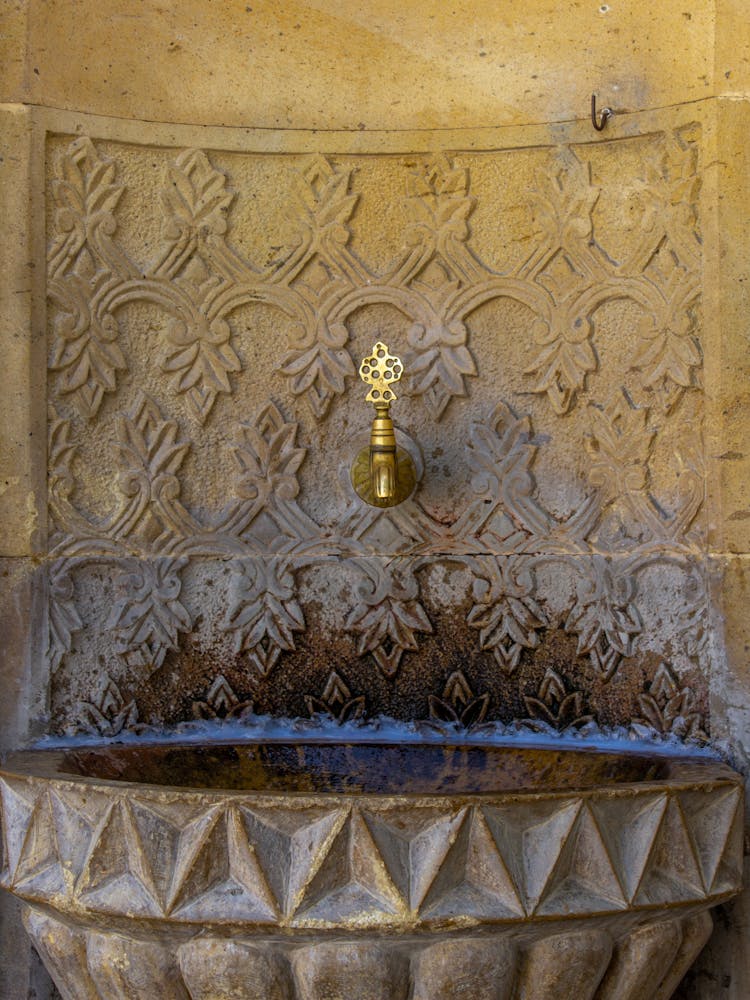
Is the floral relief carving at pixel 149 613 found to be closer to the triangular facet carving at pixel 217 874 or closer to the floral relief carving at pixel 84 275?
the floral relief carving at pixel 84 275

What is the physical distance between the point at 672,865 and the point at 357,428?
1018 millimetres

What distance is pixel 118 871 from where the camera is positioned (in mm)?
1686

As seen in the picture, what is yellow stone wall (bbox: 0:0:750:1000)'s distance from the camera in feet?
7.35

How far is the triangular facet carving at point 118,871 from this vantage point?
165 cm

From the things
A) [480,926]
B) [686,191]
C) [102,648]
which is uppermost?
[686,191]

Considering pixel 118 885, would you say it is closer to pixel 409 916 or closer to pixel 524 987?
pixel 409 916

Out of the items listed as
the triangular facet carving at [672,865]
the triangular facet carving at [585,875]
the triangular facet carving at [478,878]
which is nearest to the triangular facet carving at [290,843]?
the triangular facet carving at [478,878]

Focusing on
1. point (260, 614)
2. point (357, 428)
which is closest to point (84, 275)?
point (357, 428)

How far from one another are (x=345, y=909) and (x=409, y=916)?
3.2 inches

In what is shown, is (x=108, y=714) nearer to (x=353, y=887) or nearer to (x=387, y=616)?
(x=387, y=616)

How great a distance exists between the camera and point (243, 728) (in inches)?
91.4

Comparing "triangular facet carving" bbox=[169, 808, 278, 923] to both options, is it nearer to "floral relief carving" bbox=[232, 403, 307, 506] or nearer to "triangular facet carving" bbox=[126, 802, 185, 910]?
"triangular facet carving" bbox=[126, 802, 185, 910]

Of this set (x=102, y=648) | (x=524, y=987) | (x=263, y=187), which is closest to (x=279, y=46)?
(x=263, y=187)

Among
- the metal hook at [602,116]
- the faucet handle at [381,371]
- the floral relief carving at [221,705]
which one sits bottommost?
the floral relief carving at [221,705]
